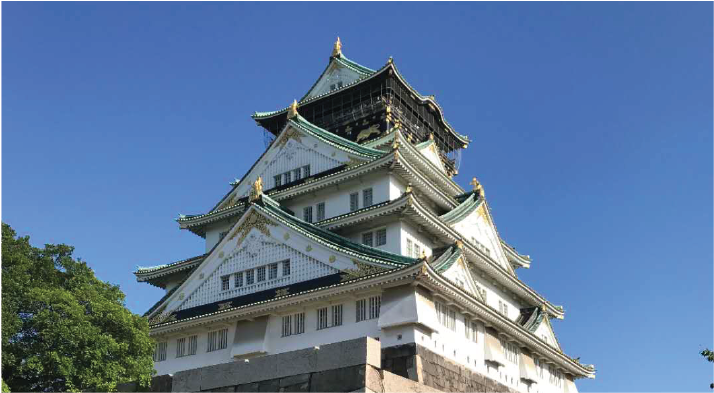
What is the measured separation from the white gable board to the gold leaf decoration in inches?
872

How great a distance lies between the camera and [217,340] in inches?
1448

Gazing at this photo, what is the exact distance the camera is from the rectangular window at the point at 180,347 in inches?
1484

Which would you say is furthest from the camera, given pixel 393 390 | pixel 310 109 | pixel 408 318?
pixel 310 109

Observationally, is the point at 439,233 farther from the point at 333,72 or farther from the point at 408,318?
the point at 333,72

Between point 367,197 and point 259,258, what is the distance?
6637 mm

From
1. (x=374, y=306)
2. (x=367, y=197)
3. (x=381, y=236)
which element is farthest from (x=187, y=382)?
(x=367, y=197)

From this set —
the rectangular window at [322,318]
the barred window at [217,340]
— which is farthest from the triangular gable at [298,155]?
the barred window at [217,340]

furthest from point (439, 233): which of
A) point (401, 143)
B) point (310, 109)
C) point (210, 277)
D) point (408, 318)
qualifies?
point (310, 109)

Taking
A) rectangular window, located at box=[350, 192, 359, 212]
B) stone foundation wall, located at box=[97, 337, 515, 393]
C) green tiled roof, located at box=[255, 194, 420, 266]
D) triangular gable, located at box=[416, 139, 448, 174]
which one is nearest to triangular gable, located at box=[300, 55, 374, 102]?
triangular gable, located at box=[416, 139, 448, 174]

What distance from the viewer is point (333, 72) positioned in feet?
178

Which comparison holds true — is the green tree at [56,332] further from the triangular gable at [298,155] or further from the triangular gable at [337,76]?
the triangular gable at [337,76]

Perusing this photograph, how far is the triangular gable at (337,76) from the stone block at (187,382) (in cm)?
3382

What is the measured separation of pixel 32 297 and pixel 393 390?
38.6ft

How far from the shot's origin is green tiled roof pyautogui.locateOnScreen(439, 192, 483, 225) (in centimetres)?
3950
